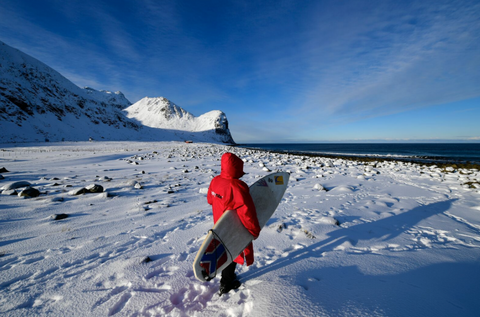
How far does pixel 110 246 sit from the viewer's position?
334cm

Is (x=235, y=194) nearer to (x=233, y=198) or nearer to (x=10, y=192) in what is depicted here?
(x=233, y=198)

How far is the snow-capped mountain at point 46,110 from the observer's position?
3894 centimetres

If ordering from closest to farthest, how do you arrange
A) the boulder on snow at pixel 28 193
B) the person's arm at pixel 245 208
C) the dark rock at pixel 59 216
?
the person's arm at pixel 245 208 → the dark rock at pixel 59 216 → the boulder on snow at pixel 28 193

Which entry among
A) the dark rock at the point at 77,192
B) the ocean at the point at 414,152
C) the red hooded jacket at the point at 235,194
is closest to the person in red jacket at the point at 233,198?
the red hooded jacket at the point at 235,194

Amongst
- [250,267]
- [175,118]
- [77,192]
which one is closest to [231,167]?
[250,267]

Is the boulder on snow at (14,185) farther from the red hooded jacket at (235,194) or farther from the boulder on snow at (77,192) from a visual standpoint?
the red hooded jacket at (235,194)

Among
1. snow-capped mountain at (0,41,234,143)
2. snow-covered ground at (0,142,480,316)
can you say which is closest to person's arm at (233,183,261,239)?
snow-covered ground at (0,142,480,316)

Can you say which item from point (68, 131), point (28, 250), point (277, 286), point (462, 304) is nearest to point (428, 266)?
point (462, 304)

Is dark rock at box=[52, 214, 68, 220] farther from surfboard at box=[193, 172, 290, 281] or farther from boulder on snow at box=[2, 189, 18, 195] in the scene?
surfboard at box=[193, 172, 290, 281]

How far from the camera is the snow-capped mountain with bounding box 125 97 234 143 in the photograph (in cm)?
12262

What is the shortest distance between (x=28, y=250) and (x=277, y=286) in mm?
4288

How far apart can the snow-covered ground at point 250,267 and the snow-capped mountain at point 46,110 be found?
49.1 m

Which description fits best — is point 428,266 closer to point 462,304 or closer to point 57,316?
point 462,304

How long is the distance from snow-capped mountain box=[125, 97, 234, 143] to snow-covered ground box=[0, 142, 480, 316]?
382ft
